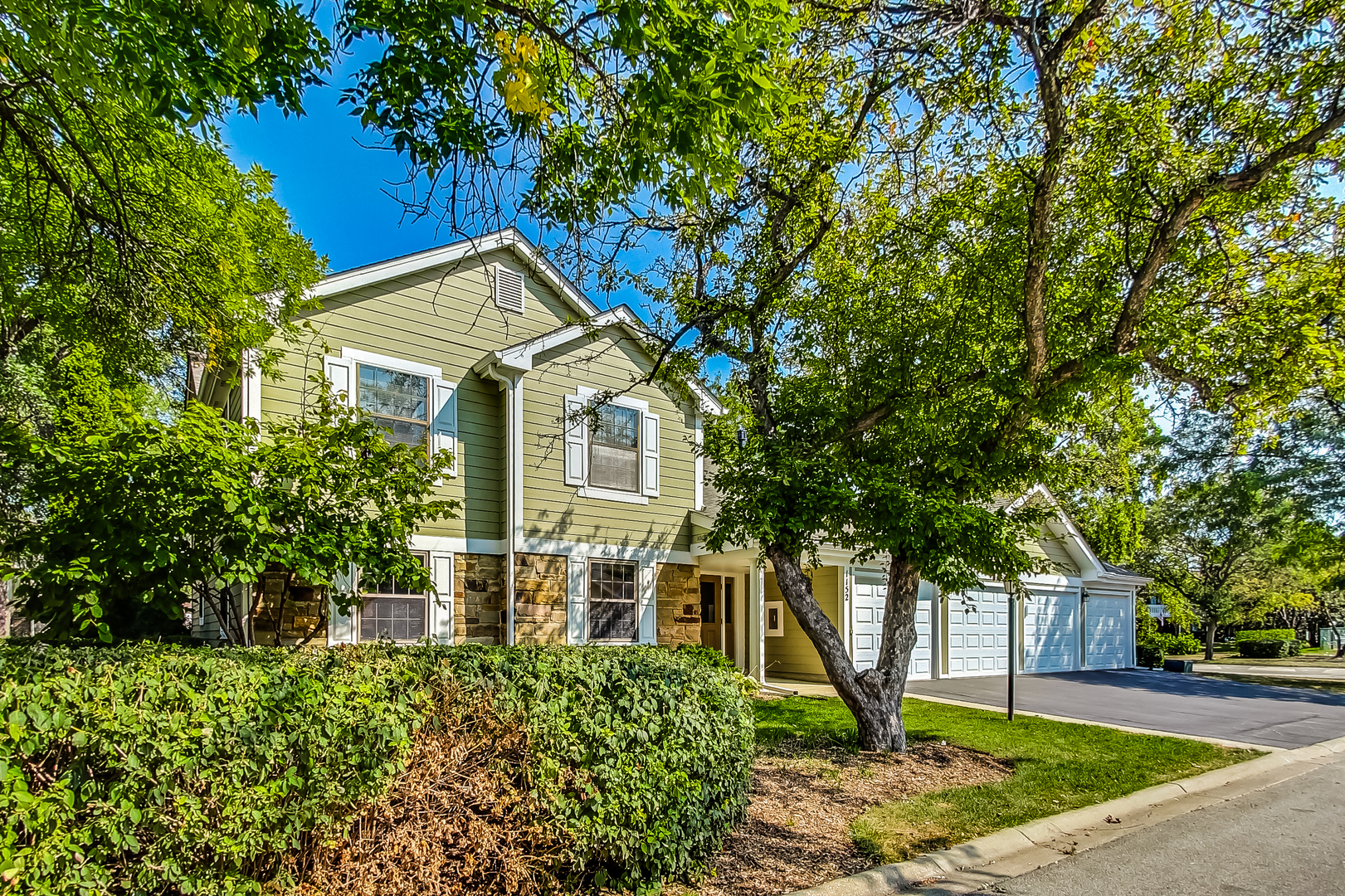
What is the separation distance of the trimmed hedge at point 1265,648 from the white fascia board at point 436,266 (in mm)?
33635

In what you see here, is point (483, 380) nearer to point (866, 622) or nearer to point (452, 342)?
point (452, 342)

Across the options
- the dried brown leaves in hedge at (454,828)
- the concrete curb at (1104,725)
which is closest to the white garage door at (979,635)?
the concrete curb at (1104,725)

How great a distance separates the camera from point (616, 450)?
41.2 feet

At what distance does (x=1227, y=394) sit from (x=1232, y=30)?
3808mm

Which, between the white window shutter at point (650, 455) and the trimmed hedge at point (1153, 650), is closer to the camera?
the white window shutter at point (650, 455)

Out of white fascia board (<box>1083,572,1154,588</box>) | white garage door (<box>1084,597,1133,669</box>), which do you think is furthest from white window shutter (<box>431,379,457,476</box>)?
white garage door (<box>1084,597,1133,669</box>)

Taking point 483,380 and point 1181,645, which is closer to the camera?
point 483,380

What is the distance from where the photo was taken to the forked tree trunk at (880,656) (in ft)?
28.1

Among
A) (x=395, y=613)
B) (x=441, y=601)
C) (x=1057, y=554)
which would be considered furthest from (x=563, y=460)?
(x=1057, y=554)

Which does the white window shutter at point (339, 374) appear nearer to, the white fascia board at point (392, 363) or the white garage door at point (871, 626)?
the white fascia board at point (392, 363)

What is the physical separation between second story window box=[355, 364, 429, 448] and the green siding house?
0.02 meters

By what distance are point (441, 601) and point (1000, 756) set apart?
729 cm

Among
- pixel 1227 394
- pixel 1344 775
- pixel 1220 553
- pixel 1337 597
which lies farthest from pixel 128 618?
pixel 1337 597

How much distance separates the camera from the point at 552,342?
11.7 m
